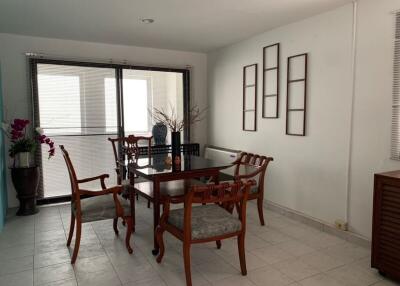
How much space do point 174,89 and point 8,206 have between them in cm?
302

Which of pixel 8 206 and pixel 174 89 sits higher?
pixel 174 89

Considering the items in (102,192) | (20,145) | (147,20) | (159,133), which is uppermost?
A: (147,20)

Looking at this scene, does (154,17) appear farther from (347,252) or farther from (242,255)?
(347,252)

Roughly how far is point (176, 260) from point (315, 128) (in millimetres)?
2040

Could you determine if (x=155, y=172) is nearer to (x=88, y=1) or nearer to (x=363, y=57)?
(x=88, y=1)

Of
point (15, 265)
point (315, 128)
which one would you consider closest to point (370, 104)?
point (315, 128)

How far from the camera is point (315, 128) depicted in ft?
11.0

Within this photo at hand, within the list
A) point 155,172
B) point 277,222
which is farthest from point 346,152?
point 155,172

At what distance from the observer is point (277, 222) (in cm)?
358

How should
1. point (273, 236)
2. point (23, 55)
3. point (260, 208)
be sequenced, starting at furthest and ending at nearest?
point (23, 55) → point (260, 208) → point (273, 236)

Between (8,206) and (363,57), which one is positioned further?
(8,206)

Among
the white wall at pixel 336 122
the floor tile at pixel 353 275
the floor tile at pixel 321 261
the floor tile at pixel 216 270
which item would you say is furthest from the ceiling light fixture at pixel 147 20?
the floor tile at pixel 353 275

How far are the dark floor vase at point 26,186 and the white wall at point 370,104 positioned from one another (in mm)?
3737

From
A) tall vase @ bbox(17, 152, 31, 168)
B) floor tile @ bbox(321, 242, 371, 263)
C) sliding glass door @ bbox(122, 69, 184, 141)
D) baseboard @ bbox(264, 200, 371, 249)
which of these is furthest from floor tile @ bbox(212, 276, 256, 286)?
sliding glass door @ bbox(122, 69, 184, 141)
